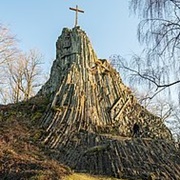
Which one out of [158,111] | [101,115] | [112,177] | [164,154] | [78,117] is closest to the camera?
[112,177]

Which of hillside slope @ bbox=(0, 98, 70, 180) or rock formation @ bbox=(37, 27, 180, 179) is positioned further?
rock formation @ bbox=(37, 27, 180, 179)

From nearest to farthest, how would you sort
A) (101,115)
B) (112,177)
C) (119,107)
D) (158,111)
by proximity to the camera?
(112,177), (101,115), (119,107), (158,111)

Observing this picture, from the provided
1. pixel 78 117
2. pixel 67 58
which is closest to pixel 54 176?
pixel 78 117

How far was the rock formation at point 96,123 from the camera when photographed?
1087 centimetres

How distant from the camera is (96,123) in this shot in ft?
45.9

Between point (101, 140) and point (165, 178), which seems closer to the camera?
point (165, 178)

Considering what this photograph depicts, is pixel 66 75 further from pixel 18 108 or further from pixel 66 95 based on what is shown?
pixel 18 108

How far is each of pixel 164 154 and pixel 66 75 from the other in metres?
5.63

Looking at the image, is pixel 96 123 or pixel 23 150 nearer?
pixel 23 150

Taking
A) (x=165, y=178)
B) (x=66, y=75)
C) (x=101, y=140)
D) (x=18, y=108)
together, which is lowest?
(x=165, y=178)

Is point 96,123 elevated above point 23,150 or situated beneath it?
elevated above

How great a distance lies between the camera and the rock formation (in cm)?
1087

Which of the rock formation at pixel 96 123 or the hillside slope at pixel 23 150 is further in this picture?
the rock formation at pixel 96 123

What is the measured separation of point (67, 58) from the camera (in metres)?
16.6
